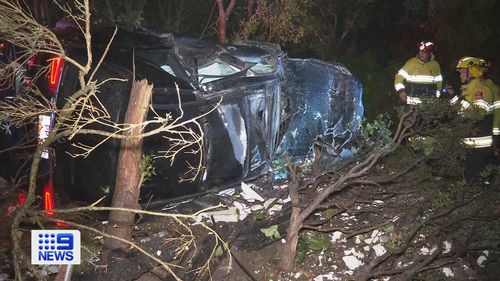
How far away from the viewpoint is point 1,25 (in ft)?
9.46

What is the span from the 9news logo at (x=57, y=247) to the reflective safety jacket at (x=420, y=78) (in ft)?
16.3

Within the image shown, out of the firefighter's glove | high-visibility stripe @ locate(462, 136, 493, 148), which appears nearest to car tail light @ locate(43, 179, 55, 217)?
high-visibility stripe @ locate(462, 136, 493, 148)

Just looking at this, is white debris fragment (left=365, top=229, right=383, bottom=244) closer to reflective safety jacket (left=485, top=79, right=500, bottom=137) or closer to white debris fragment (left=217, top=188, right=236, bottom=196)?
white debris fragment (left=217, top=188, right=236, bottom=196)

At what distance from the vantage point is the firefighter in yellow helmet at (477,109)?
5246 millimetres

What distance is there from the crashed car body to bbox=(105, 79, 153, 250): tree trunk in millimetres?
224

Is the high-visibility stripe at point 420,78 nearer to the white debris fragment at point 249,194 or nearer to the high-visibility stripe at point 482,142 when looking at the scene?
the high-visibility stripe at point 482,142

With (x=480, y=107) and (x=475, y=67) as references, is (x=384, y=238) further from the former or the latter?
(x=475, y=67)

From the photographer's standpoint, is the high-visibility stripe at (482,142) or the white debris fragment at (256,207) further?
the high-visibility stripe at (482,142)

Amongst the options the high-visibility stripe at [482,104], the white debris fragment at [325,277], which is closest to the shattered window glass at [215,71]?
the white debris fragment at [325,277]

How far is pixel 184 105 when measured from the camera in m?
4.31

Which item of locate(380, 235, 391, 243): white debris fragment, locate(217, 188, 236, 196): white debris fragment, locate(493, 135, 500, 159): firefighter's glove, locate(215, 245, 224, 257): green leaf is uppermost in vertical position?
locate(493, 135, 500, 159): firefighter's glove

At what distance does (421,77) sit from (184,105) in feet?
Result: 11.3

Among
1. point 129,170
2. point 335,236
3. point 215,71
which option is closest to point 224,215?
point 335,236

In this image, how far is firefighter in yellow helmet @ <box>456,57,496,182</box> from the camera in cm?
525
